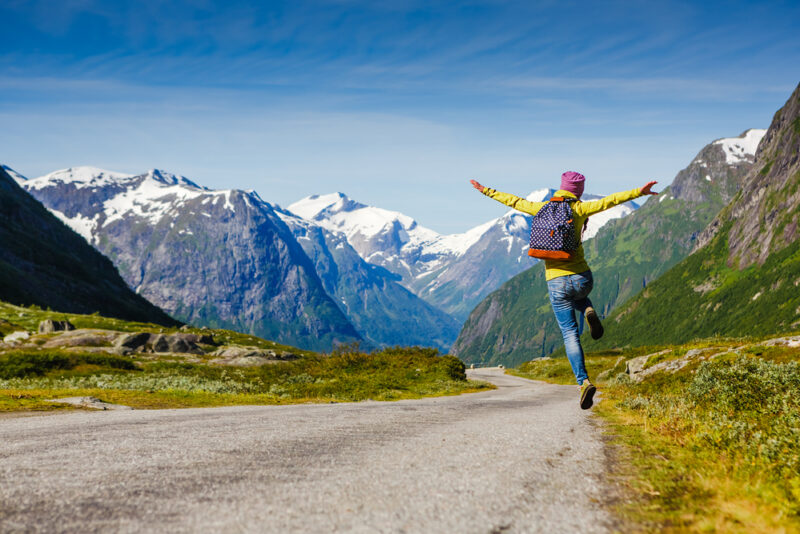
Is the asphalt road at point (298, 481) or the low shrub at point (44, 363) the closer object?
the asphalt road at point (298, 481)

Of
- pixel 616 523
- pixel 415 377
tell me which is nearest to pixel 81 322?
pixel 415 377

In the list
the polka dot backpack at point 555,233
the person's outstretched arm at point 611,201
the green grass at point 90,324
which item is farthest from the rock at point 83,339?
the person's outstretched arm at point 611,201

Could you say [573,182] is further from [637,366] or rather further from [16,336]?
[16,336]

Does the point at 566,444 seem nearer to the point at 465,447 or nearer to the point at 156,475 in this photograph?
the point at 465,447

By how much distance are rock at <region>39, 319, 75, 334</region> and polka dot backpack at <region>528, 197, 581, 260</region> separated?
82.1 metres

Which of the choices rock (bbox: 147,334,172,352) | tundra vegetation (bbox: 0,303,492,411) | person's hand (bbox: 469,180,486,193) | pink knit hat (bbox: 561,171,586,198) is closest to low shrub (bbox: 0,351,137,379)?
tundra vegetation (bbox: 0,303,492,411)

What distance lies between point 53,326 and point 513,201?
84.8 metres

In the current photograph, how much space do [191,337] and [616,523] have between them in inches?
2977

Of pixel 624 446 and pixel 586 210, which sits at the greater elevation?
pixel 586 210

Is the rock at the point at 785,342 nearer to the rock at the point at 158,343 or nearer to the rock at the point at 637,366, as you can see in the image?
the rock at the point at 637,366

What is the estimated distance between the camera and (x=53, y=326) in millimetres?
78375

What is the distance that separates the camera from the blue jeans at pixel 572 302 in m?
12.0

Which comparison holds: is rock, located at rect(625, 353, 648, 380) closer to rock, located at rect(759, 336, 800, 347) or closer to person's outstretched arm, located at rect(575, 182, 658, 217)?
rock, located at rect(759, 336, 800, 347)

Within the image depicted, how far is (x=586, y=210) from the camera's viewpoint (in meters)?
12.4
